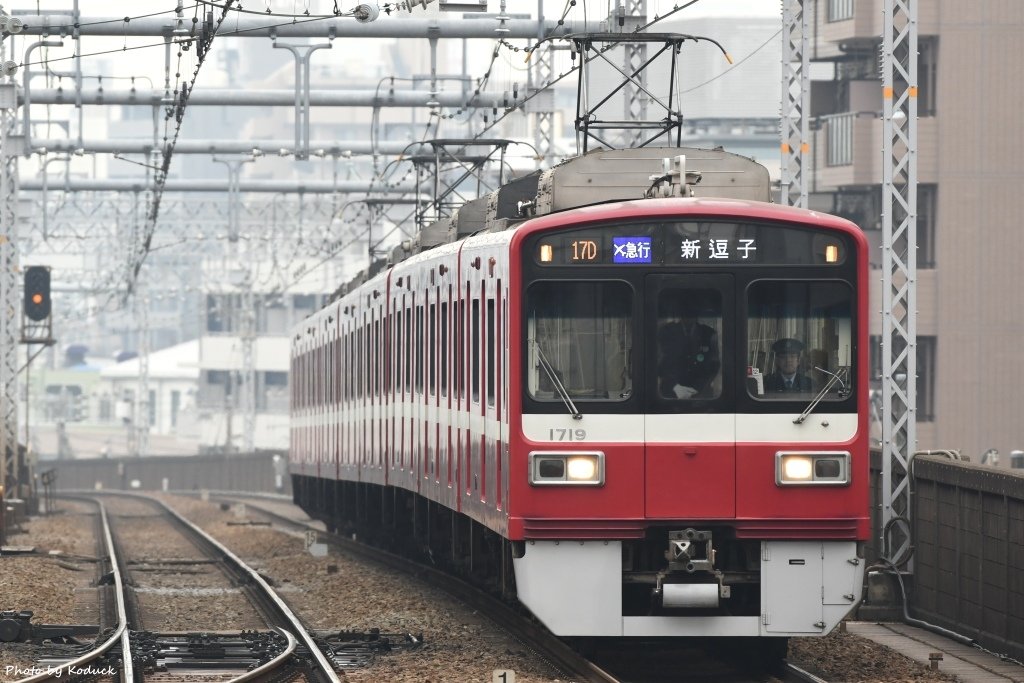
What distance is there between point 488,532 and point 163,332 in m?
105

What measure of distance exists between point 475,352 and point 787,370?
8.39 ft

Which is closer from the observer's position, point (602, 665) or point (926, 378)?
point (602, 665)

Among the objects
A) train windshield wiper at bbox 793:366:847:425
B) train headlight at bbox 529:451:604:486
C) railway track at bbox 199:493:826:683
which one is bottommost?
railway track at bbox 199:493:826:683

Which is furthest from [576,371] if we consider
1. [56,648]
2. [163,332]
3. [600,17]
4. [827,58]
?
[163,332]

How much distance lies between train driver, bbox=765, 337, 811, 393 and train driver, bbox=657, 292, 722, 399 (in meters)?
0.30

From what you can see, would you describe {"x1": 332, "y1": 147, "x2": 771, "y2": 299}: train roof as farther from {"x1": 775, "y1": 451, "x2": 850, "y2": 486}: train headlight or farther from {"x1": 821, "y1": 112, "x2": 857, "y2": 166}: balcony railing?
{"x1": 821, "y1": 112, "x2": 857, "y2": 166}: balcony railing

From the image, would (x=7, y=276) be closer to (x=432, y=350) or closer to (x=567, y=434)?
(x=432, y=350)

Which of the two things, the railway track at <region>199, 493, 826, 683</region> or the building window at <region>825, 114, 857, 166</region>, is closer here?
the railway track at <region>199, 493, 826, 683</region>

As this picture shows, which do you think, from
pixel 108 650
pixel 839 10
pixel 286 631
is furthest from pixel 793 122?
pixel 839 10

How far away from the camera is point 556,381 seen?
10.2m

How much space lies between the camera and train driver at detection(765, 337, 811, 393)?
10180 millimetres

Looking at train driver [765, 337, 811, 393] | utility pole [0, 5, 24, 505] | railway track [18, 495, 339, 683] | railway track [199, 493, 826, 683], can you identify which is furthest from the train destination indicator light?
utility pole [0, 5, 24, 505]

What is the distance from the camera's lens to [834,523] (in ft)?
33.0

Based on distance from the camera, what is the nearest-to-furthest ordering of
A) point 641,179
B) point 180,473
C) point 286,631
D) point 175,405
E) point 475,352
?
point 641,179, point 475,352, point 286,631, point 180,473, point 175,405
